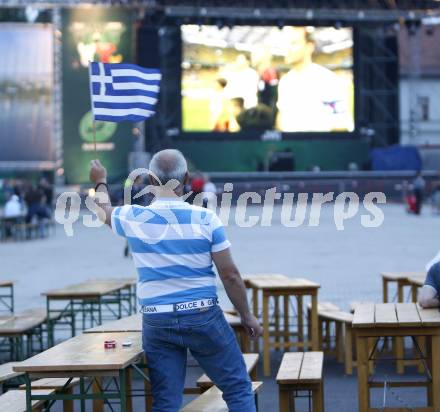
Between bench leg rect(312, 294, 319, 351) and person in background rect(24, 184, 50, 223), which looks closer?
bench leg rect(312, 294, 319, 351)

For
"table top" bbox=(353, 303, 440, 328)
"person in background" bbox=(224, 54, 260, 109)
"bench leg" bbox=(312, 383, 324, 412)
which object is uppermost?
"person in background" bbox=(224, 54, 260, 109)

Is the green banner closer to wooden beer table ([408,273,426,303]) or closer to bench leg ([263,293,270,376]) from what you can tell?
wooden beer table ([408,273,426,303])

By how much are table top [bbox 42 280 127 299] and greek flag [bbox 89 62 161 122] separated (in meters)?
3.16

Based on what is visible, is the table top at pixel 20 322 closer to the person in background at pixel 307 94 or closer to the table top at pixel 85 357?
the table top at pixel 85 357

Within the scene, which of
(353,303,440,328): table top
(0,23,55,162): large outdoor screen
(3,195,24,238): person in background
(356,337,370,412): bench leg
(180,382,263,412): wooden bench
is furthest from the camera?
(0,23,55,162): large outdoor screen

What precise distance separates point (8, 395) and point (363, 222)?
1172 inches

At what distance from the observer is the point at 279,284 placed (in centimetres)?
1208

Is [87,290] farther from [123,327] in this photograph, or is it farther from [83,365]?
[83,365]

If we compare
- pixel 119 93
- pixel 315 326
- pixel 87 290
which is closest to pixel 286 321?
pixel 315 326

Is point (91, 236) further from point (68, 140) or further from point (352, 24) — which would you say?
point (352, 24)

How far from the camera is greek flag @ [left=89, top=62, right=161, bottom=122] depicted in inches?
347

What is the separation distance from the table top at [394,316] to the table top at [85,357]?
1618 mm

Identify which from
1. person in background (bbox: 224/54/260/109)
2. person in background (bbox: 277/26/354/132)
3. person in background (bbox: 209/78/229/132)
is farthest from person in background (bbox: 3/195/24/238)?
person in background (bbox: 277/26/354/132)

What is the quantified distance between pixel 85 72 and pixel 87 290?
32386 mm
